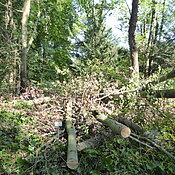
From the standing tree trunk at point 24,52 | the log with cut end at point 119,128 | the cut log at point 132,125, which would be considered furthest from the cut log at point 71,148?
the standing tree trunk at point 24,52

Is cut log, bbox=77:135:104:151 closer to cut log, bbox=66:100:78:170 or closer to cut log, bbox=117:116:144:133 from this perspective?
cut log, bbox=66:100:78:170

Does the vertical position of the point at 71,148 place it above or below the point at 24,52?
below

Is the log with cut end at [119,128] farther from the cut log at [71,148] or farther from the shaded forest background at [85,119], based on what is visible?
the cut log at [71,148]

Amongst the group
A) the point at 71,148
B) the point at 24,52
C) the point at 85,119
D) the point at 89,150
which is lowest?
the point at 89,150

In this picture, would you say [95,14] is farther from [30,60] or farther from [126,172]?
[126,172]

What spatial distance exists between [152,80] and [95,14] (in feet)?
27.7

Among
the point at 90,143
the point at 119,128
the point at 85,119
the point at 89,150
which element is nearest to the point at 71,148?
the point at 89,150

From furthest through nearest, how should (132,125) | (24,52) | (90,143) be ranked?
(24,52)
(132,125)
(90,143)

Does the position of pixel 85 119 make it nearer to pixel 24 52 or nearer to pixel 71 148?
pixel 71 148

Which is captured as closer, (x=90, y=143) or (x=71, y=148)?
(x=71, y=148)

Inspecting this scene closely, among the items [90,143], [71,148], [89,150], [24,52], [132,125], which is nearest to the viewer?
[71,148]

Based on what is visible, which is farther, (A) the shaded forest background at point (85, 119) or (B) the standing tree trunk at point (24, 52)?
(B) the standing tree trunk at point (24, 52)

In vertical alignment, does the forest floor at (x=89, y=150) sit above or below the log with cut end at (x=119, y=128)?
below

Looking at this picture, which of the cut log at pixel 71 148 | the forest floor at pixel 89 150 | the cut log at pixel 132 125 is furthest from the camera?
the cut log at pixel 132 125
